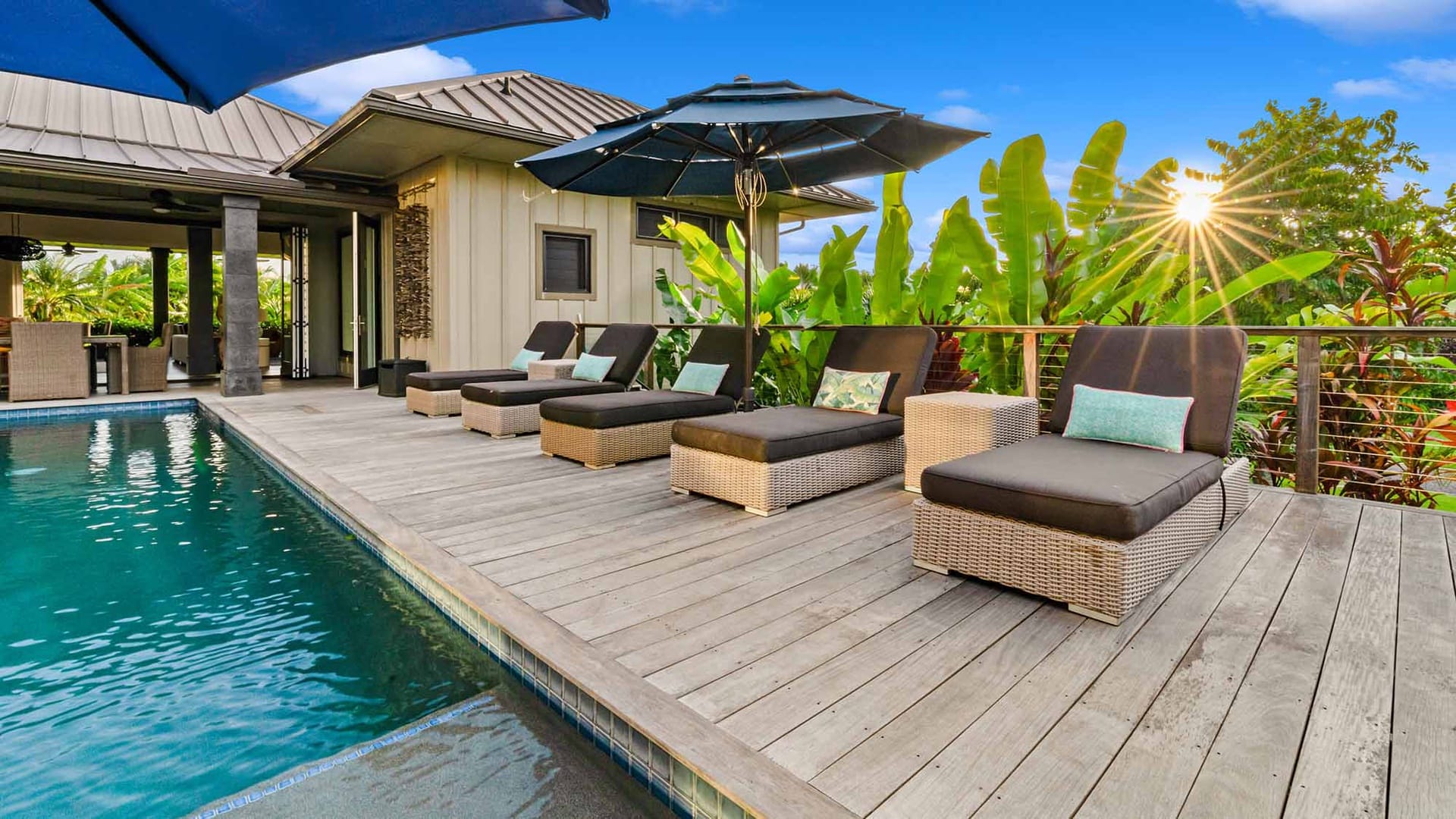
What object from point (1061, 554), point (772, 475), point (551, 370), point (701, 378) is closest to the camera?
point (1061, 554)

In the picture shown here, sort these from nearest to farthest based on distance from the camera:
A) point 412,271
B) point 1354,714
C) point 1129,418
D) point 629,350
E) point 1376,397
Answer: point 1354,714 < point 1129,418 < point 1376,397 < point 629,350 < point 412,271

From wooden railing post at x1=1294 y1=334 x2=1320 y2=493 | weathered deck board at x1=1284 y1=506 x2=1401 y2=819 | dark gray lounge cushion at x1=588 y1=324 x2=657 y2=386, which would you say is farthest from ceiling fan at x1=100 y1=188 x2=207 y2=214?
weathered deck board at x1=1284 y1=506 x2=1401 y2=819

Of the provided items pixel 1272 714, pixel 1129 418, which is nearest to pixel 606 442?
pixel 1129 418

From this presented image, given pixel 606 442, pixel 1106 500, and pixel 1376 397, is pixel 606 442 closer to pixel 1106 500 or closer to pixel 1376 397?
pixel 1106 500

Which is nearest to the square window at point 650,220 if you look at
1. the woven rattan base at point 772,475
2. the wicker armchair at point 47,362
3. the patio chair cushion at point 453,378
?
the patio chair cushion at point 453,378

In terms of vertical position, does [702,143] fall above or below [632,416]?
above

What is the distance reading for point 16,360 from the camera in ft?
26.7

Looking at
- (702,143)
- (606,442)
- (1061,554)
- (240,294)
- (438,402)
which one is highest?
(702,143)

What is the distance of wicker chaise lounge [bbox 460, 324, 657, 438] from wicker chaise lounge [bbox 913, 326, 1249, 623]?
381 cm

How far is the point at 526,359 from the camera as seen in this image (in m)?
7.81

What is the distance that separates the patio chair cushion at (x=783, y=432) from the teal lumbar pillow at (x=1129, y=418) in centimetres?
106

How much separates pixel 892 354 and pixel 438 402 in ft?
15.0

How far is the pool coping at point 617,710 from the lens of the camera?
5.05 feet

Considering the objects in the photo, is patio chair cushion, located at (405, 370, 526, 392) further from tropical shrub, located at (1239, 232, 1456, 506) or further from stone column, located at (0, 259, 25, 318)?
stone column, located at (0, 259, 25, 318)
